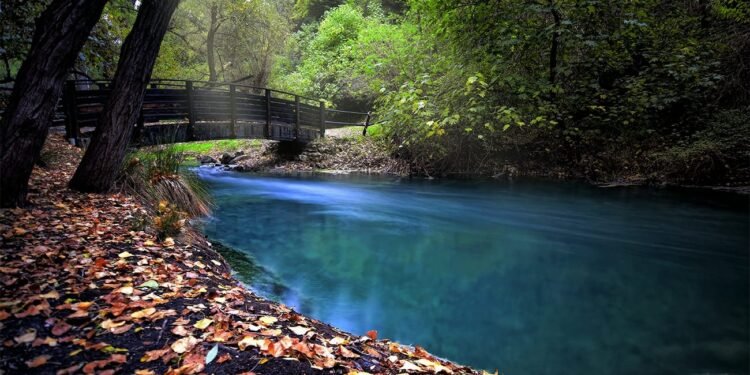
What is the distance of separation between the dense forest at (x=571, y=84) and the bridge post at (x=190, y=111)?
79.8 inches

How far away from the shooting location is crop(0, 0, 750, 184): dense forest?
9570 millimetres

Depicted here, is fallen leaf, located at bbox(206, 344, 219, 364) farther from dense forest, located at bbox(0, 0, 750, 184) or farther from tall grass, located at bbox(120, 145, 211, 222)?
dense forest, located at bbox(0, 0, 750, 184)

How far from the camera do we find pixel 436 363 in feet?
9.98

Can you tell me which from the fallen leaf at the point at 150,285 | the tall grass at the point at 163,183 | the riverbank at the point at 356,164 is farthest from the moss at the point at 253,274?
the riverbank at the point at 356,164

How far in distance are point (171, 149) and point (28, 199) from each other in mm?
3050

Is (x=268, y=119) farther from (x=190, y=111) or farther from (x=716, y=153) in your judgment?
(x=716, y=153)

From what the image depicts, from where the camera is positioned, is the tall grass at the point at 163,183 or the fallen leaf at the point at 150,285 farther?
the tall grass at the point at 163,183

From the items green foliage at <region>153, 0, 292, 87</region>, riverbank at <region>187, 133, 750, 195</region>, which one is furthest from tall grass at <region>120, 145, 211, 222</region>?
green foliage at <region>153, 0, 292, 87</region>

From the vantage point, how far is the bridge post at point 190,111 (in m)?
11.8

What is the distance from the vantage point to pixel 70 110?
9344mm

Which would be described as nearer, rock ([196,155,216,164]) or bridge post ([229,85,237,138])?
bridge post ([229,85,237,138])

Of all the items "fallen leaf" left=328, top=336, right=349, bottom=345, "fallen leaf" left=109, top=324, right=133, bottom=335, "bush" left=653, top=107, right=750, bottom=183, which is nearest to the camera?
"fallen leaf" left=109, top=324, right=133, bottom=335

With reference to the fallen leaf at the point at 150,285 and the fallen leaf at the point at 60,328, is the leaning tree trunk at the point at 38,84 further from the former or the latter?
the fallen leaf at the point at 60,328

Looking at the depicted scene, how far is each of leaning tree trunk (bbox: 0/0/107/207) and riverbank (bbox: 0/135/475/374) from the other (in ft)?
1.79
